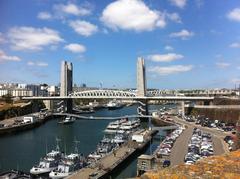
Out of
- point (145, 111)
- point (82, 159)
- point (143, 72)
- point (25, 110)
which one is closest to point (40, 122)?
point (25, 110)

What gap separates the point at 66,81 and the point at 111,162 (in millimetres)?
34581

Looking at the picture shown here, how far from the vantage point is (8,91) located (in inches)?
2158

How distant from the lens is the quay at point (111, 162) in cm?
938

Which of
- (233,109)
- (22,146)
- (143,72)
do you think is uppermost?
(143,72)

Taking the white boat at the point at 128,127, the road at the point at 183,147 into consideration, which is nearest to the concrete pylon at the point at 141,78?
the white boat at the point at 128,127

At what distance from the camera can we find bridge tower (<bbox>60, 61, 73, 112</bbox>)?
4268 centimetres

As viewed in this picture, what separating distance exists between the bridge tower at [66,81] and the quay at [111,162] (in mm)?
27972

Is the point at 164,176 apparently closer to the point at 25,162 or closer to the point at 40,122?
the point at 25,162

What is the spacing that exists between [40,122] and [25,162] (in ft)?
54.5

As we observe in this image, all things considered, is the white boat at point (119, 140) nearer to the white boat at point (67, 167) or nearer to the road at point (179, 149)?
the road at point (179, 149)

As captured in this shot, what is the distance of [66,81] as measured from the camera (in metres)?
44.8

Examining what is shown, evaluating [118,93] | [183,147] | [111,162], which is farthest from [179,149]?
[118,93]

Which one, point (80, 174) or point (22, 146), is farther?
point (22, 146)

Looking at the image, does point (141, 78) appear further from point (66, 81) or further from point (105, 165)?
point (105, 165)
